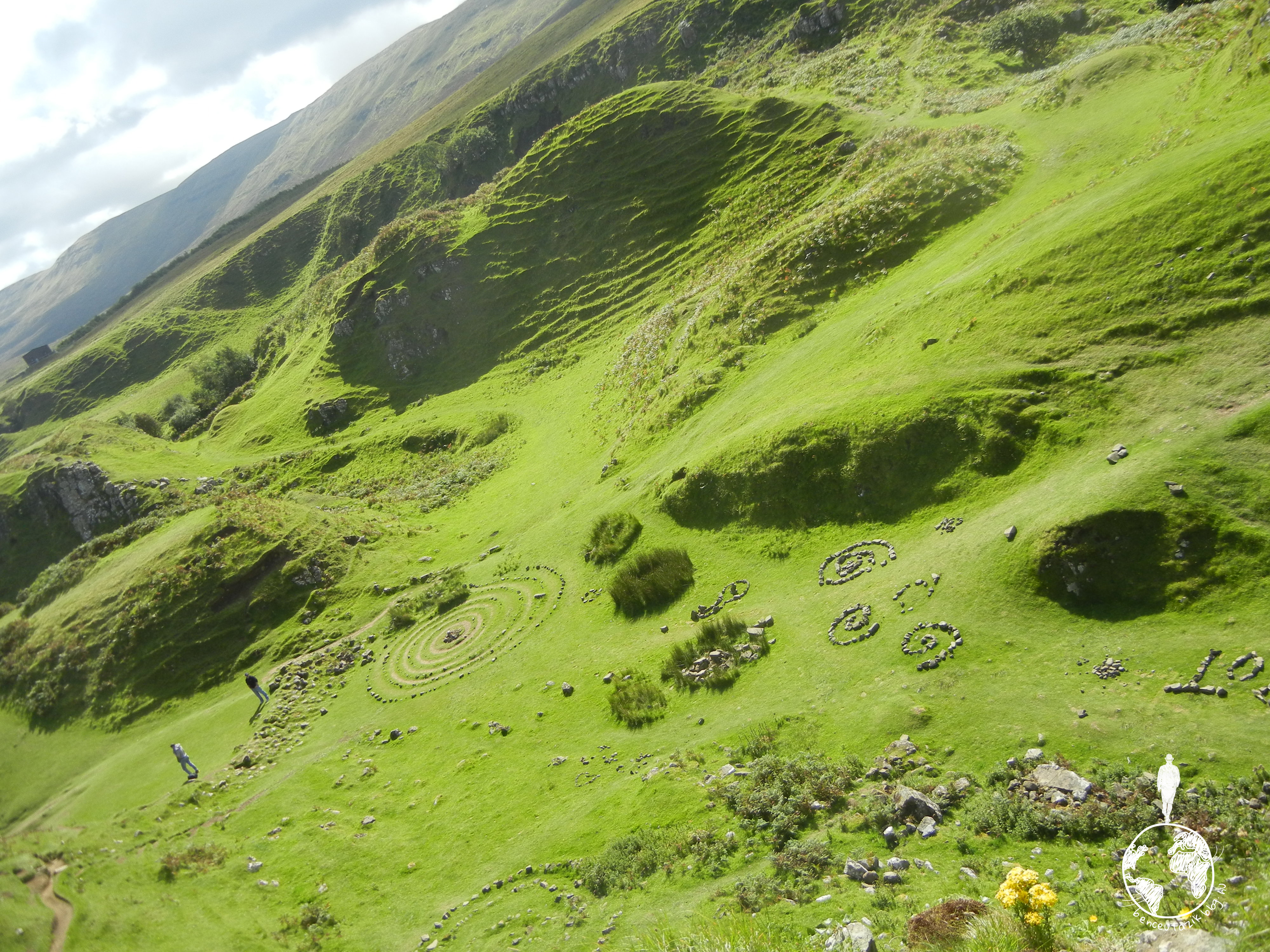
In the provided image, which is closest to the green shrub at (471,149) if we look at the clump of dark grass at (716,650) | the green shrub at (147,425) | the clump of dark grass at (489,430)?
the green shrub at (147,425)

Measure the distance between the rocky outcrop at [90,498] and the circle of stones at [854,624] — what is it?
80.1 m

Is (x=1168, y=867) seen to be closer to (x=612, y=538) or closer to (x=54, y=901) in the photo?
(x=54, y=901)

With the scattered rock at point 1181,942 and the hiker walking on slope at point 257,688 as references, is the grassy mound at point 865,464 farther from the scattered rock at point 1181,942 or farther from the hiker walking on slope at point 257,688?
the hiker walking on slope at point 257,688

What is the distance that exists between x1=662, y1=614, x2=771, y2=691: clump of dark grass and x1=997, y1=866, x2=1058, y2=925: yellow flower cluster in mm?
14321

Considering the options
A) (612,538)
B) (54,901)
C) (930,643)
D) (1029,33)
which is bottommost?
(930,643)

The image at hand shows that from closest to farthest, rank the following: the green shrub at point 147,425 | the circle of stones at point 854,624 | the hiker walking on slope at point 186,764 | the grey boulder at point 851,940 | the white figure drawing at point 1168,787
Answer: the grey boulder at point 851,940 → the white figure drawing at point 1168,787 → the circle of stones at point 854,624 → the hiker walking on slope at point 186,764 → the green shrub at point 147,425

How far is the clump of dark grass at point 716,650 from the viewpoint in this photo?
24.0 metres

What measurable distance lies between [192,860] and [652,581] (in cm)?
2101

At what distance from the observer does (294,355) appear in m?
118

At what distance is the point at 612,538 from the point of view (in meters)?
37.1

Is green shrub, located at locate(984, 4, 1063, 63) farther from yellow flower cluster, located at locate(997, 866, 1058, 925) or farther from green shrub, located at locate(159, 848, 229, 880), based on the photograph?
green shrub, located at locate(159, 848, 229, 880)

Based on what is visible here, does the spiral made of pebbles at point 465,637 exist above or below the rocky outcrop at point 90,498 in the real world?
below

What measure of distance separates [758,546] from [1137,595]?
50.1 ft

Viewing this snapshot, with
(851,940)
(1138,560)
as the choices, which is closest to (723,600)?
(1138,560)
